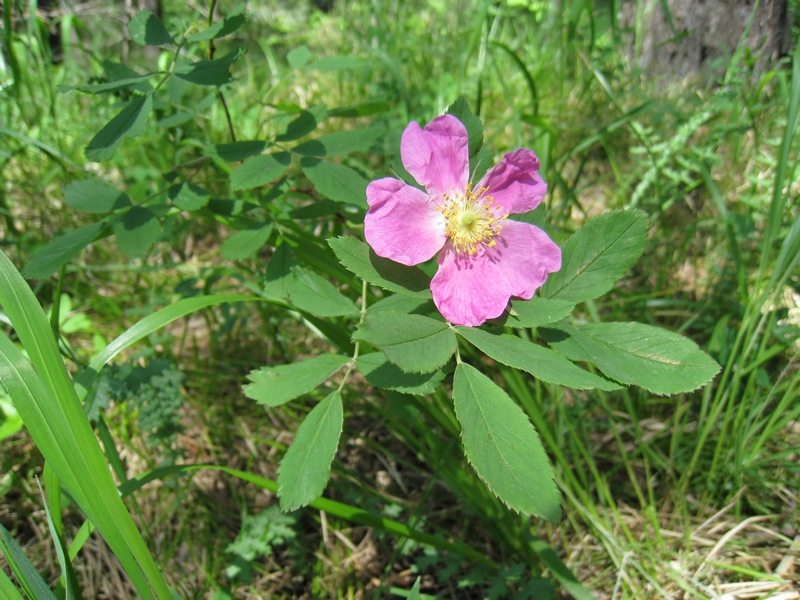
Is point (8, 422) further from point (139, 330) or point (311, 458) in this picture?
point (311, 458)

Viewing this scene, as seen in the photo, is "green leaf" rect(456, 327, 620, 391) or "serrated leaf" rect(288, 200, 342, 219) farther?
"serrated leaf" rect(288, 200, 342, 219)

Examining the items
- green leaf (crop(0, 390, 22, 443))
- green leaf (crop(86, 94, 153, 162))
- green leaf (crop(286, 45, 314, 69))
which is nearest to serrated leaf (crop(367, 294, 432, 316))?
green leaf (crop(86, 94, 153, 162))

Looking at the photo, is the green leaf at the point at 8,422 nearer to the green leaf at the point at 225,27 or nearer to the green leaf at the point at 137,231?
the green leaf at the point at 137,231

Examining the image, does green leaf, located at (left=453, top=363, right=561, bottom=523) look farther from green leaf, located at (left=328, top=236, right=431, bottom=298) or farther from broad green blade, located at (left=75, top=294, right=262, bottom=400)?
broad green blade, located at (left=75, top=294, right=262, bottom=400)

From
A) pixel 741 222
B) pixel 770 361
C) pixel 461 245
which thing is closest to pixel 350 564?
pixel 461 245

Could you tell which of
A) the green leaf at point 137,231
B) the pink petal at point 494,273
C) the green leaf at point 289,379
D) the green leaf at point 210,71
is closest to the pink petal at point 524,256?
the pink petal at point 494,273

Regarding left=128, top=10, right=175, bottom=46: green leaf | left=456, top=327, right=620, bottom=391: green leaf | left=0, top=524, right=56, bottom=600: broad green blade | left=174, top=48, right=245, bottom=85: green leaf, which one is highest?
left=128, top=10, right=175, bottom=46: green leaf
